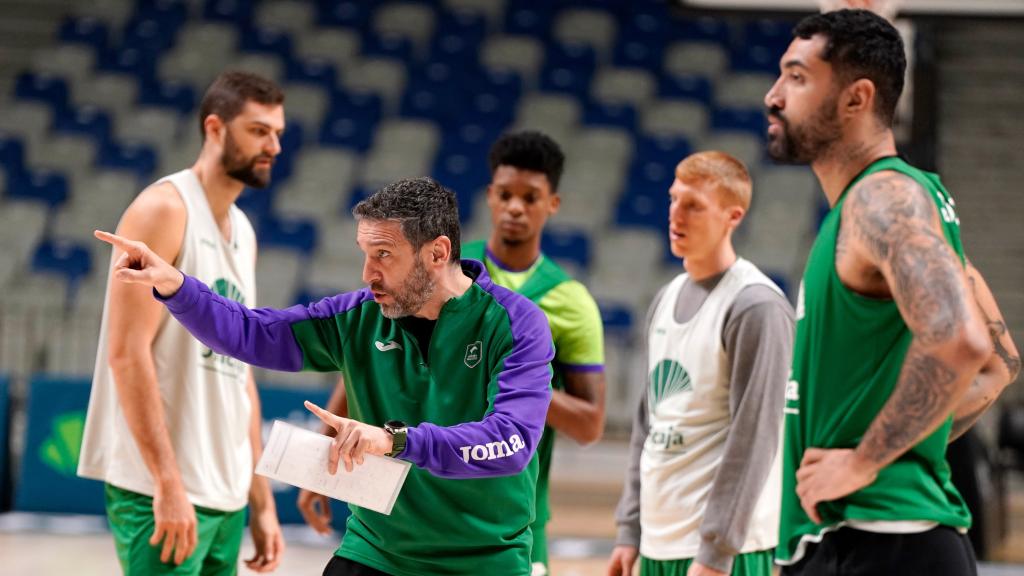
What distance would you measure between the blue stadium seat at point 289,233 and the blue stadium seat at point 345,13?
3.97m

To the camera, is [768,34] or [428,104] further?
[768,34]

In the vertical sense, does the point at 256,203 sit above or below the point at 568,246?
above

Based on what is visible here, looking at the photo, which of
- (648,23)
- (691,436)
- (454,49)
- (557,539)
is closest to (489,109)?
(454,49)

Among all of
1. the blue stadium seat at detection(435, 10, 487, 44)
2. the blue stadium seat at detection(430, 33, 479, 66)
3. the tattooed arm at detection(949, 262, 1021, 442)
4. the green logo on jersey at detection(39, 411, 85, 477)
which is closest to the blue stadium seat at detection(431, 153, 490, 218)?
the blue stadium seat at detection(430, 33, 479, 66)

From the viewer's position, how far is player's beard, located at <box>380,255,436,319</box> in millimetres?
2695

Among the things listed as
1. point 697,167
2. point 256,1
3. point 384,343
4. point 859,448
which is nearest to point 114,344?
point 384,343

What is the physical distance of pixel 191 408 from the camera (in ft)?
11.4

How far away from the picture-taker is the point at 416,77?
13.7 metres

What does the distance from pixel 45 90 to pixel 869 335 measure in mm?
12760

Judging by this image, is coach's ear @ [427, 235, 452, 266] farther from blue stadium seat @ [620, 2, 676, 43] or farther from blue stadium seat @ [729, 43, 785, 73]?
blue stadium seat @ [620, 2, 676, 43]

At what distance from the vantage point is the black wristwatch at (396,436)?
242 centimetres

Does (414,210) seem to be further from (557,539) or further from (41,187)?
(41,187)

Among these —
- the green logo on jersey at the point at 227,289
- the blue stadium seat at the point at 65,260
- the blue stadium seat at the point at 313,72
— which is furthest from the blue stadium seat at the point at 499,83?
the green logo on jersey at the point at 227,289

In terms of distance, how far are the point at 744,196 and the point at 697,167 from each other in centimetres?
17
